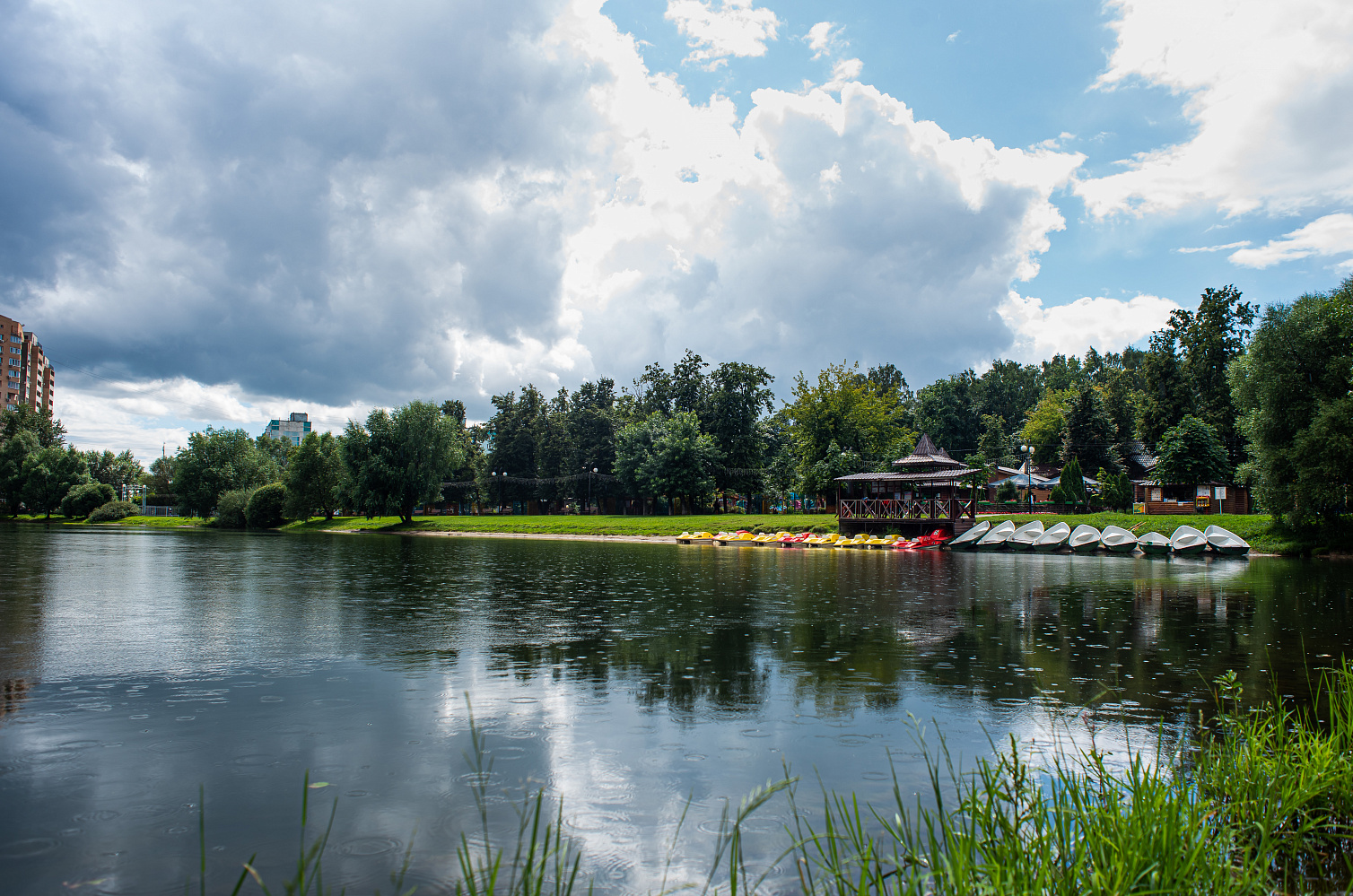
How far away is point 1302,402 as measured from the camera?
118 feet

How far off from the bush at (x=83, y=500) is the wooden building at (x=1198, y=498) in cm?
10674

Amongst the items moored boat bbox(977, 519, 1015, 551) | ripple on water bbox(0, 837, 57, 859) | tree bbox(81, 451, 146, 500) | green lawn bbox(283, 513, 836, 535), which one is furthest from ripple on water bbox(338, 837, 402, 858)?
tree bbox(81, 451, 146, 500)

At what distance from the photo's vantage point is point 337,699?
344 inches

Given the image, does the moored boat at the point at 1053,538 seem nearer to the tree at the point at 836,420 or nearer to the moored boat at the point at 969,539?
the moored boat at the point at 969,539

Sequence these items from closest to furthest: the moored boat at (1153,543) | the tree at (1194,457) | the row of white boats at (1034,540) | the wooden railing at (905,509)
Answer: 1. the row of white boats at (1034,540)
2. the moored boat at (1153,543)
3. the wooden railing at (905,509)
4. the tree at (1194,457)

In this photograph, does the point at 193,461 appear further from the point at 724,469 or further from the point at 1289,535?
the point at 1289,535

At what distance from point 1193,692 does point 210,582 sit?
76.8 feet

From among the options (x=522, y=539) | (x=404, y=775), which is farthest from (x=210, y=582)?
(x=522, y=539)

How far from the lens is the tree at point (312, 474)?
75312 mm

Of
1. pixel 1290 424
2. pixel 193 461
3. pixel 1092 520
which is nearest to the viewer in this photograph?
pixel 1290 424

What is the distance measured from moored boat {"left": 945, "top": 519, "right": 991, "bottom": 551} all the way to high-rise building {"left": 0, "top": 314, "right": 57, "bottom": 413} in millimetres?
136016

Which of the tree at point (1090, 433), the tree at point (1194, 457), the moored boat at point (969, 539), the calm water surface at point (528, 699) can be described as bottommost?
the moored boat at point (969, 539)

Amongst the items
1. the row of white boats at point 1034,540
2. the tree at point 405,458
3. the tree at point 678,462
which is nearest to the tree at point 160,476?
the tree at point 405,458

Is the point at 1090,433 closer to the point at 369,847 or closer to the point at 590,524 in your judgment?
the point at 590,524
